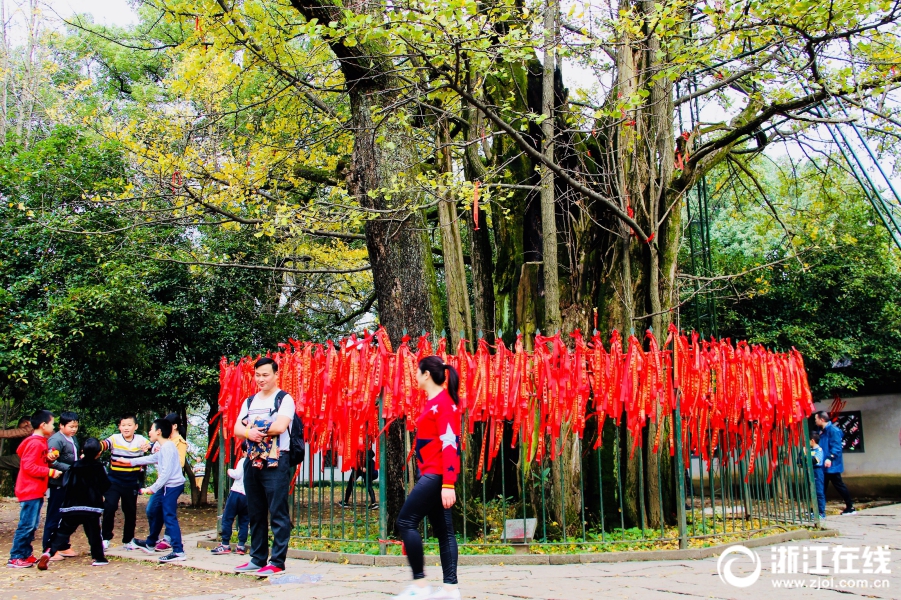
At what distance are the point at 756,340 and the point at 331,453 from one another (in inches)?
442

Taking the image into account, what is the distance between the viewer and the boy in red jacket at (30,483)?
700 centimetres

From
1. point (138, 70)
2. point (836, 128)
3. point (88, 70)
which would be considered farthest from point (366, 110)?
point (88, 70)

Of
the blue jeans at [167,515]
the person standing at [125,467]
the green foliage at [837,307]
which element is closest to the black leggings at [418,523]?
the blue jeans at [167,515]

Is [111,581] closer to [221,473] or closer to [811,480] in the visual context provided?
[221,473]

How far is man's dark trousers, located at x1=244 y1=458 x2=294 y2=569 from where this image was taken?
5.52 m

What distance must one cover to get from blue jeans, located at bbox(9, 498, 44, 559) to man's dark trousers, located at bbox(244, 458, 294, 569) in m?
2.78

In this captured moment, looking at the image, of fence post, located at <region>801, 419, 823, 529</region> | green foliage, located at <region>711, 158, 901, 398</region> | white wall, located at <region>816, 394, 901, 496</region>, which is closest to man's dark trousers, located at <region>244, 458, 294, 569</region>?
fence post, located at <region>801, 419, 823, 529</region>

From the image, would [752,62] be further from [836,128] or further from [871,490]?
[871,490]

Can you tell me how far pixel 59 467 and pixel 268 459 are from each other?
3.12 metres

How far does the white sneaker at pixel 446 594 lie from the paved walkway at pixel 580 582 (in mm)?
670

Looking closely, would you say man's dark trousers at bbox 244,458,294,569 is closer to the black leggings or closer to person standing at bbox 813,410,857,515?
the black leggings

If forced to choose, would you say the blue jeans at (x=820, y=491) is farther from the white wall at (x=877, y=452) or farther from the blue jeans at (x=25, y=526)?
the blue jeans at (x=25, y=526)

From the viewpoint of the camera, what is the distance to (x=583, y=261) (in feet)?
30.9

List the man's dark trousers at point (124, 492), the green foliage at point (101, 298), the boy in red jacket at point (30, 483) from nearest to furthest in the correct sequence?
the boy in red jacket at point (30, 483) → the man's dark trousers at point (124, 492) → the green foliage at point (101, 298)
